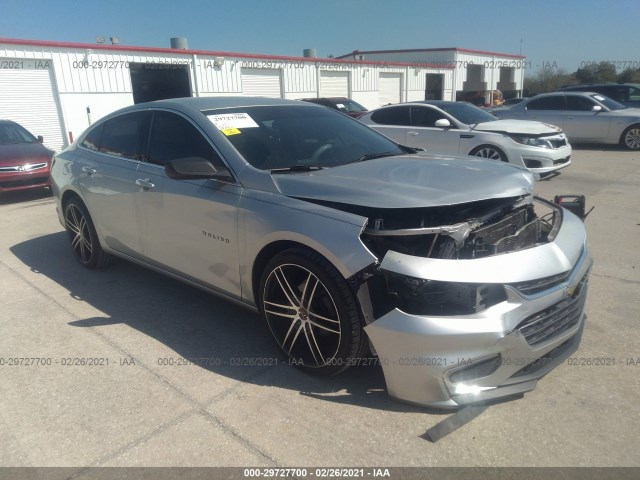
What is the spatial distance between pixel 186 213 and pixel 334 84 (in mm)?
24246

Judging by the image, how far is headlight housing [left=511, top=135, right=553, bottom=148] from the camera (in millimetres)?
8836

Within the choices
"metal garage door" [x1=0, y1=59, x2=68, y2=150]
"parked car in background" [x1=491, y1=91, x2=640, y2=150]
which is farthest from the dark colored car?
"metal garage door" [x1=0, y1=59, x2=68, y2=150]

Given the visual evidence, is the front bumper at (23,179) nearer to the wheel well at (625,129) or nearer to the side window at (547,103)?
the side window at (547,103)

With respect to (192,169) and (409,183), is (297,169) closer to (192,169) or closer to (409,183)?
(192,169)

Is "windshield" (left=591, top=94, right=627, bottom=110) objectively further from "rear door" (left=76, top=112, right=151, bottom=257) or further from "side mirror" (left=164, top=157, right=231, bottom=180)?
"side mirror" (left=164, top=157, right=231, bottom=180)

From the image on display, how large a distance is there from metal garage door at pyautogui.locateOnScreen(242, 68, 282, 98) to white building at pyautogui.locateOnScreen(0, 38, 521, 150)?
→ 42 millimetres

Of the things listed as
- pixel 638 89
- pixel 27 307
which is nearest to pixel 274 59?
pixel 638 89

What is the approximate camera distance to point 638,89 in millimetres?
15477

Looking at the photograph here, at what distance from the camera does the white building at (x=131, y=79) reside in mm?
15578

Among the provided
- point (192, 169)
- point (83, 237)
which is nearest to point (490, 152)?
point (83, 237)

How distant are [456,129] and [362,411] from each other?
7.53 m

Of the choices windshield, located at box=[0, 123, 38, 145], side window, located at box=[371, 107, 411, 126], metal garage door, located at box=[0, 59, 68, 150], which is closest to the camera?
windshield, located at box=[0, 123, 38, 145]

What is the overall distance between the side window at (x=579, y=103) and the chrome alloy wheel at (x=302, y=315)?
1335cm

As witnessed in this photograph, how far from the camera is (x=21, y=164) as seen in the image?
905 cm
